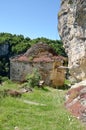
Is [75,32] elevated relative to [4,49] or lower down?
elevated

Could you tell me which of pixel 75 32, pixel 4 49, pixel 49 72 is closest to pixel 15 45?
pixel 4 49

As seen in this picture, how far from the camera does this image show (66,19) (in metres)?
16.0

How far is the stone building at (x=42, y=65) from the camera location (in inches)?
992

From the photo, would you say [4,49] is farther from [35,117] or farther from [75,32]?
[35,117]

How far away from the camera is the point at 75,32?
49.1ft

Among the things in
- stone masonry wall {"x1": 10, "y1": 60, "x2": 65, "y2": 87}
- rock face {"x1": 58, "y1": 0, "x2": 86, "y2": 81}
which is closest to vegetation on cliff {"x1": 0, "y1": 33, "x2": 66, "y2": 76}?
stone masonry wall {"x1": 10, "y1": 60, "x2": 65, "y2": 87}

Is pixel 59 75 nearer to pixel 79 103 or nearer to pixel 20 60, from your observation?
pixel 20 60

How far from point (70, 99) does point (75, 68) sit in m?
3.48

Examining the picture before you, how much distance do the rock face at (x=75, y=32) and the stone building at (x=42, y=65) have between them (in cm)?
876

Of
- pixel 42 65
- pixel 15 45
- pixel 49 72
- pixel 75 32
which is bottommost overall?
pixel 49 72

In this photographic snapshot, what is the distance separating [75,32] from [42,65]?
10.7 m

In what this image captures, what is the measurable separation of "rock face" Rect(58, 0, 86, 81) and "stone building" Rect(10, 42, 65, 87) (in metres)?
8.76

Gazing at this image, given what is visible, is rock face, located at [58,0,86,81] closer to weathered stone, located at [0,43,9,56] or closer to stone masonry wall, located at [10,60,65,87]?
stone masonry wall, located at [10,60,65,87]

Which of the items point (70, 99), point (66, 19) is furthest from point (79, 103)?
Answer: point (66, 19)
